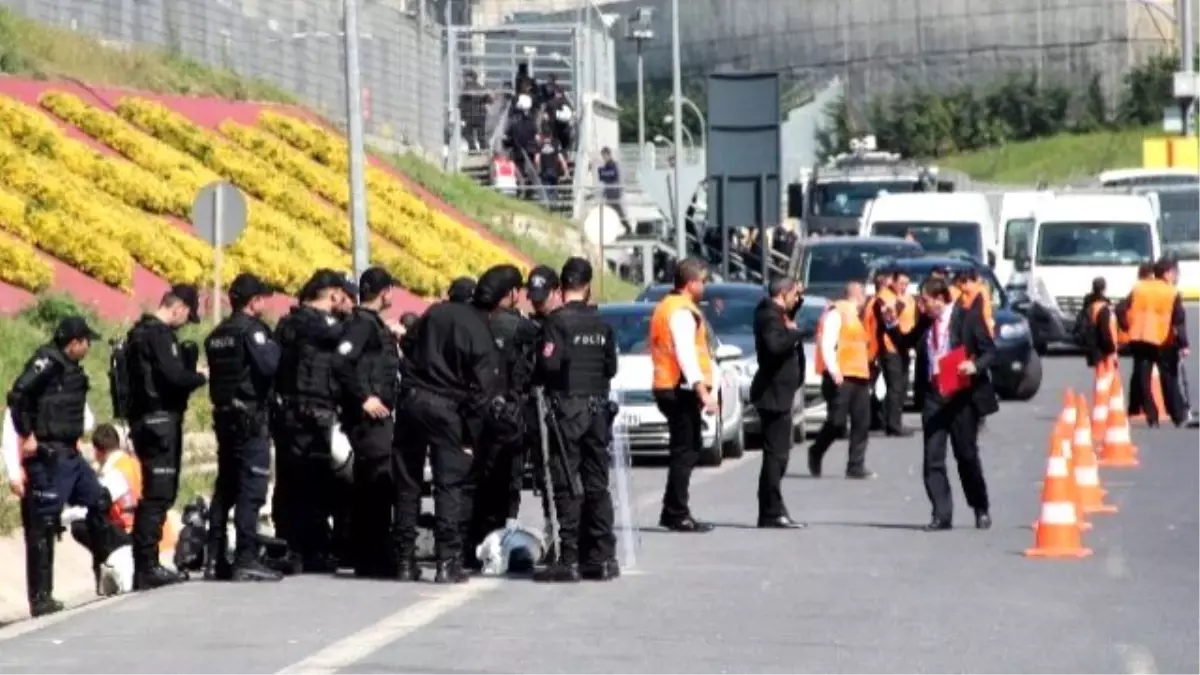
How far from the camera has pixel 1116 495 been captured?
2195cm

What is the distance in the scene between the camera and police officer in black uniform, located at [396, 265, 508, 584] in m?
15.7

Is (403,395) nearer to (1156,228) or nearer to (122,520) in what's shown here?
(122,520)

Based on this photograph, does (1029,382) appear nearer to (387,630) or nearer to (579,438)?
(579,438)

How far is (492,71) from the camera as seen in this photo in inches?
2562

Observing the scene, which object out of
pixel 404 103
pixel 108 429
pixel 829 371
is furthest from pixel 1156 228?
pixel 108 429

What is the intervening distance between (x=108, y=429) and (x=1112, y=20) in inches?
3321

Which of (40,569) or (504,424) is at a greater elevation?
(504,424)

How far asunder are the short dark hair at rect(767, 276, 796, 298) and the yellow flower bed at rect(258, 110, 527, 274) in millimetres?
23771

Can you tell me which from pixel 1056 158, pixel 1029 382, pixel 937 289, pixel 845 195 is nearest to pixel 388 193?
pixel 845 195

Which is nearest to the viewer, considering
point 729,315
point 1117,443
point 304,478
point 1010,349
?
point 304,478

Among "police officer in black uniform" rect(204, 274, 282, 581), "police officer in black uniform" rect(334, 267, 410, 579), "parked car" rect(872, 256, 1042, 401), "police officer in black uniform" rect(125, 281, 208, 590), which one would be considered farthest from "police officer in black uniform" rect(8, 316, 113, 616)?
"parked car" rect(872, 256, 1042, 401)

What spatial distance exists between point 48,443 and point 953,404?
230 inches

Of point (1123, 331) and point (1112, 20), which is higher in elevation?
point (1112, 20)

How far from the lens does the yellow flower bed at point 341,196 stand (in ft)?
139
